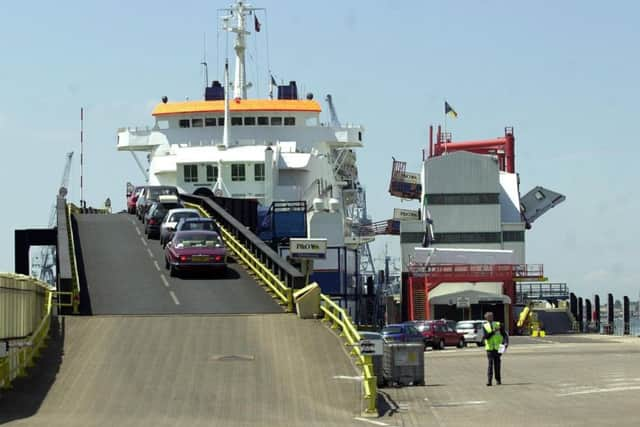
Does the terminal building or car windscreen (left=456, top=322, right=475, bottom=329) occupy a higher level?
the terminal building

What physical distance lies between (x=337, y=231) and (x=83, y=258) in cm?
3106

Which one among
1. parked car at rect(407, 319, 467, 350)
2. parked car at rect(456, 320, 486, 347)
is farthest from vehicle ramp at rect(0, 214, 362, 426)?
parked car at rect(456, 320, 486, 347)

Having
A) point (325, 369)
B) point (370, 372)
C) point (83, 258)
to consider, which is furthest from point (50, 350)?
point (83, 258)

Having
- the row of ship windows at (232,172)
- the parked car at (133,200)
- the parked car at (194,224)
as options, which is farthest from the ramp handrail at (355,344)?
the row of ship windows at (232,172)

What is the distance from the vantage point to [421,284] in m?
81.8

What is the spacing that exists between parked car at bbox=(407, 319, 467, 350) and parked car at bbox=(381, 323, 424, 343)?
3.72m

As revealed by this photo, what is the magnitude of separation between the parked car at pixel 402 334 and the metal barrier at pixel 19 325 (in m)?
16.2

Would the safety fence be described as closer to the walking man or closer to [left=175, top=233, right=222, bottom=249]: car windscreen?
→ [left=175, top=233, right=222, bottom=249]: car windscreen

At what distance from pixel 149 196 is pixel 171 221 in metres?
12.8

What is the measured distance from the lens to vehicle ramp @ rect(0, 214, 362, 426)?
21266mm

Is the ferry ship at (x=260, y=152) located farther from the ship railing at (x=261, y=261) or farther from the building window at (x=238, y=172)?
the ship railing at (x=261, y=261)

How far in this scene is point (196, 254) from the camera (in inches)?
1576

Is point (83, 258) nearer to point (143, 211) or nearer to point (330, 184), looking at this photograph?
point (143, 211)

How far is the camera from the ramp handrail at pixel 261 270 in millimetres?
33656
